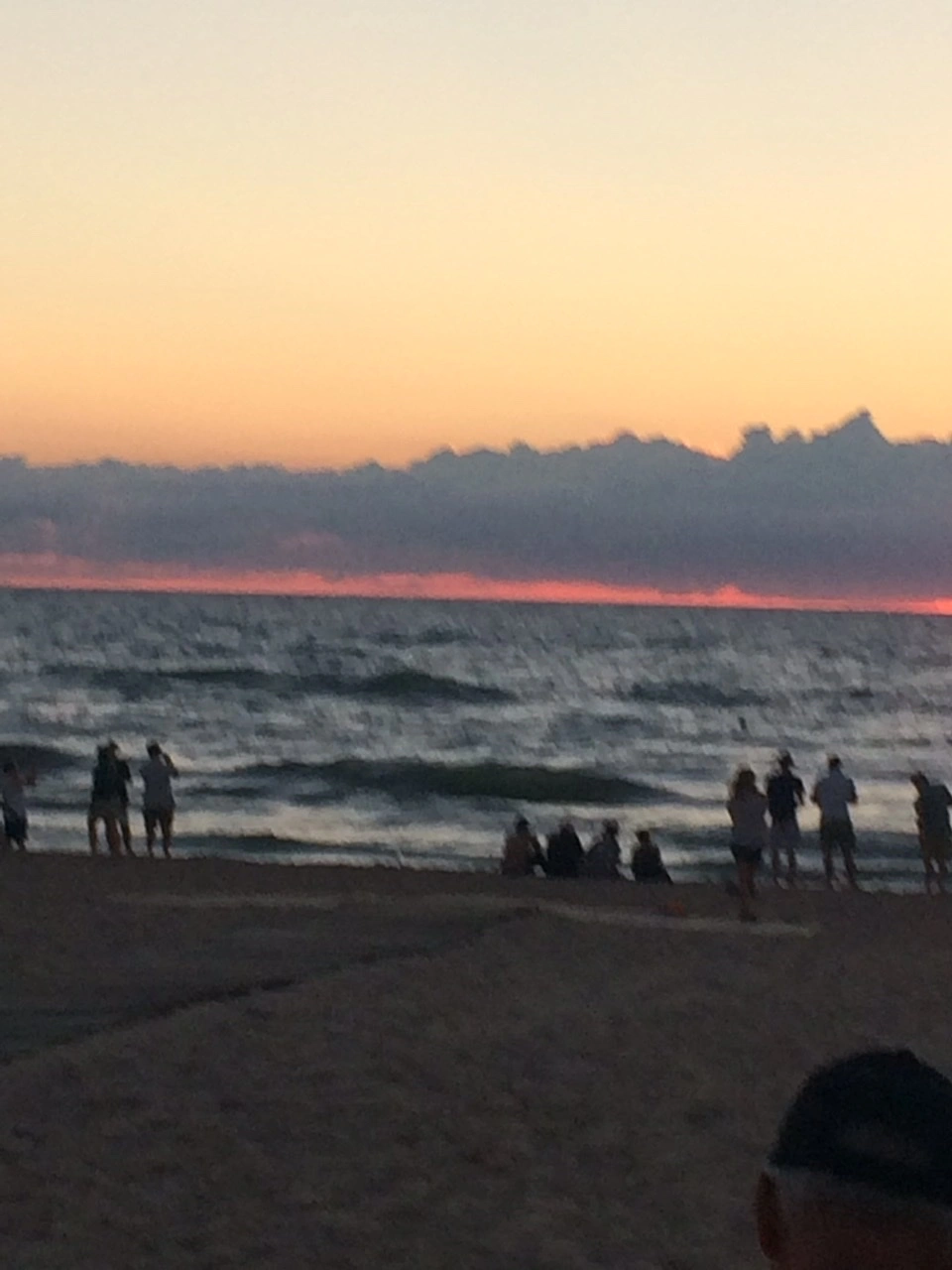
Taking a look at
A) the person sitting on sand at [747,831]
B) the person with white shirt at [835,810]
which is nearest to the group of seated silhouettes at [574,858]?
the person with white shirt at [835,810]

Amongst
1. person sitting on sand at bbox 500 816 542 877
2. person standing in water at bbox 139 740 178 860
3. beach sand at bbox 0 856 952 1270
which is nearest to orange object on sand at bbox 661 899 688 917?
beach sand at bbox 0 856 952 1270

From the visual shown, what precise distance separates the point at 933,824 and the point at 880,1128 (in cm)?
2229

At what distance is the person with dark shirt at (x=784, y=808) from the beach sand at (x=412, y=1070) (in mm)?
5411

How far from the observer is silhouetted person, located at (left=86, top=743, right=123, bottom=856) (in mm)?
23828

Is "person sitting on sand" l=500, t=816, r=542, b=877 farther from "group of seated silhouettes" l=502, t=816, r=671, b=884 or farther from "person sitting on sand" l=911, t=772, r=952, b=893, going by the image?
"person sitting on sand" l=911, t=772, r=952, b=893

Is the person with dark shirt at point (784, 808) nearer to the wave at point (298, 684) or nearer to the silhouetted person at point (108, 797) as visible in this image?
the silhouetted person at point (108, 797)

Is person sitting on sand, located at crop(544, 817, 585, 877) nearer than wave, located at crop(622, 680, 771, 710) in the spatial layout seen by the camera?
Yes

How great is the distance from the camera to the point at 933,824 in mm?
23328

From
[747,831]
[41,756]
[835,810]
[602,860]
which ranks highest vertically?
[747,831]

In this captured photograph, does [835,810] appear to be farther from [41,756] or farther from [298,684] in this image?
[298,684]

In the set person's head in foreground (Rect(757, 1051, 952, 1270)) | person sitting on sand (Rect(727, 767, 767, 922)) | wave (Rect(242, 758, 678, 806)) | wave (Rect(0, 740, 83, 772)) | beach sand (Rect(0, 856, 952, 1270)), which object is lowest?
wave (Rect(242, 758, 678, 806))

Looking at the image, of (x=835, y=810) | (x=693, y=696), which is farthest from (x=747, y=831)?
(x=693, y=696)

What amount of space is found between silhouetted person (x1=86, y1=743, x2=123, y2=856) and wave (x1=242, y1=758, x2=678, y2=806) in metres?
19.9

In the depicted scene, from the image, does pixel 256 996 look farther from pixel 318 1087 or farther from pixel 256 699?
pixel 256 699
